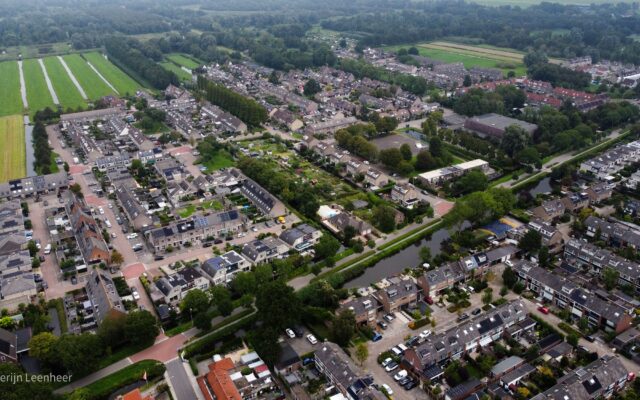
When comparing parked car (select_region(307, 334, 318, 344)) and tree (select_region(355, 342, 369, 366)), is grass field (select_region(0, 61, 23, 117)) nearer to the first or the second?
parked car (select_region(307, 334, 318, 344))

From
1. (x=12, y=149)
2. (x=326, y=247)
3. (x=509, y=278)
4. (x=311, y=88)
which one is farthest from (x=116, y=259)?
(x=311, y=88)

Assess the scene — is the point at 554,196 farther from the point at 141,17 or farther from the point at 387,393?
the point at 141,17

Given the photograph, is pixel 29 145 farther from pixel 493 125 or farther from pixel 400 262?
pixel 493 125

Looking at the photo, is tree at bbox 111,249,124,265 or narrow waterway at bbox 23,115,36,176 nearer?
tree at bbox 111,249,124,265

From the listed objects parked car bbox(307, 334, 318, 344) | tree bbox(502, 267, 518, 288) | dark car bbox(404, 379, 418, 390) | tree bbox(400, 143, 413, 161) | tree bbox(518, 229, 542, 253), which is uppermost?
tree bbox(400, 143, 413, 161)

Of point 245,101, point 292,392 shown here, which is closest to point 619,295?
point 292,392

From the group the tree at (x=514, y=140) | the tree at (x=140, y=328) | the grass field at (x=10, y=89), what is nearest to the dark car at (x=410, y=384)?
the tree at (x=140, y=328)

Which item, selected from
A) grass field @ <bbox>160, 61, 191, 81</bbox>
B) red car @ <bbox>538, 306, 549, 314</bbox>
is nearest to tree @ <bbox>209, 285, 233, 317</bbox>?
red car @ <bbox>538, 306, 549, 314</bbox>
